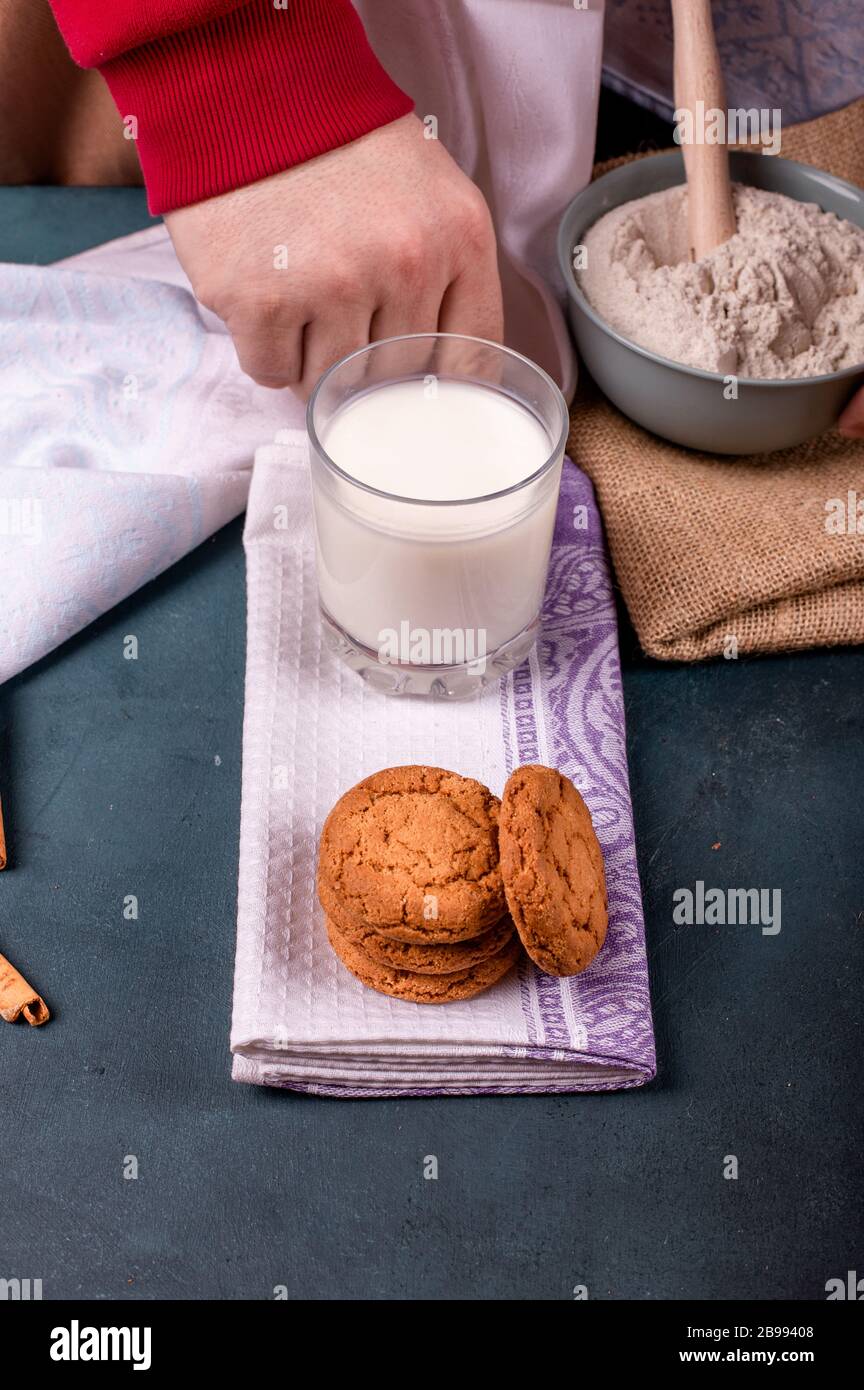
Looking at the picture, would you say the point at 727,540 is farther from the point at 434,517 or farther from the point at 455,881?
the point at 455,881

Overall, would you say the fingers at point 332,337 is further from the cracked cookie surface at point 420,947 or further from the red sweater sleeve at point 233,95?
the cracked cookie surface at point 420,947

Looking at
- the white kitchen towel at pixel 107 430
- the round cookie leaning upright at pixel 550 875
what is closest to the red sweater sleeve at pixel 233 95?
the white kitchen towel at pixel 107 430

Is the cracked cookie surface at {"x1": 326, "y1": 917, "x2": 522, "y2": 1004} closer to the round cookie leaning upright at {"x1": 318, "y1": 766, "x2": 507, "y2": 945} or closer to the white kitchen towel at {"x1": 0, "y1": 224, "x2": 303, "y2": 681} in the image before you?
the round cookie leaning upright at {"x1": 318, "y1": 766, "x2": 507, "y2": 945}

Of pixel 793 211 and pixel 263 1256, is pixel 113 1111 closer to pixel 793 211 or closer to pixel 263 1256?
pixel 263 1256

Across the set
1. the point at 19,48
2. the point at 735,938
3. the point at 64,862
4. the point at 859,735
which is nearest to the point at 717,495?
the point at 859,735

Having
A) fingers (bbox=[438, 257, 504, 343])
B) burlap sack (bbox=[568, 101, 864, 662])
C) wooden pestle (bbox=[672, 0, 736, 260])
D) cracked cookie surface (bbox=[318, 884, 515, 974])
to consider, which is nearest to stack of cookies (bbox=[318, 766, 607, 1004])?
cracked cookie surface (bbox=[318, 884, 515, 974])
